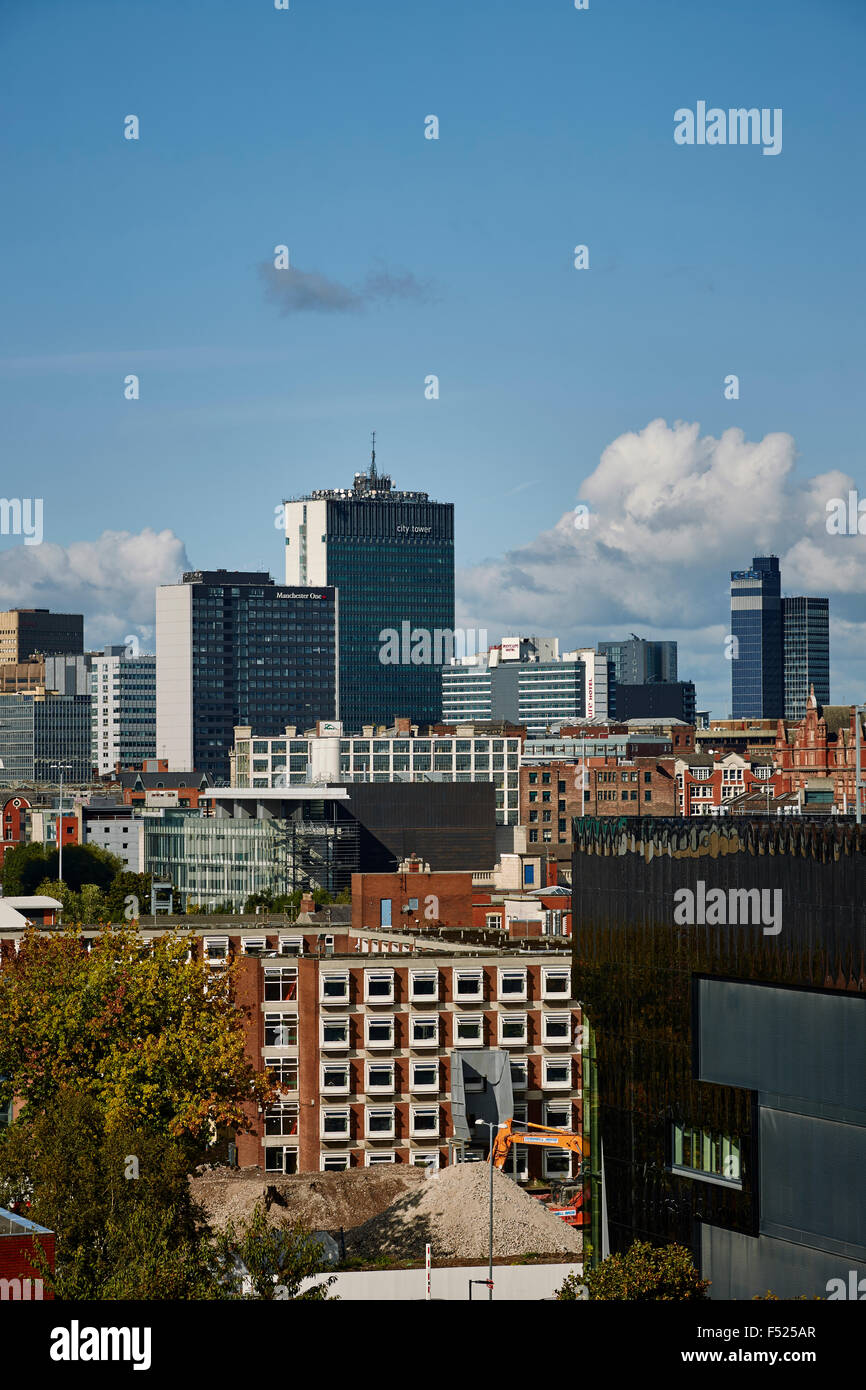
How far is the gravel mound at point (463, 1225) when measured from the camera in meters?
47.7

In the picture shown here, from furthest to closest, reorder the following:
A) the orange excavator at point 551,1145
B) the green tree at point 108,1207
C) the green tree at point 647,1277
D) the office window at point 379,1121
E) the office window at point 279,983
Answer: the office window at point 279,983
the office window at point 379,1121
the orange excavator at point 551,1145
the green tree at point 108,1207
the green tree at point 647,1277

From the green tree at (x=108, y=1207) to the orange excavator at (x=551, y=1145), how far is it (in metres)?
11.7

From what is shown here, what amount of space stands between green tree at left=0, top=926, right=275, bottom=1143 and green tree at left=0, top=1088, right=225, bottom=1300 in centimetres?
706

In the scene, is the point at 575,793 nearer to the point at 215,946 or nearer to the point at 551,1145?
the point at 215,946

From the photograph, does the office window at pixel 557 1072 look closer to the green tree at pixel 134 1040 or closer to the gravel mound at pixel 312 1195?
the gravel mound at pixel 312 1195

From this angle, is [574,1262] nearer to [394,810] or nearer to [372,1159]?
[372,1159]

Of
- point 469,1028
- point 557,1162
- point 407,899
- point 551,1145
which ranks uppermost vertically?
point 407,899

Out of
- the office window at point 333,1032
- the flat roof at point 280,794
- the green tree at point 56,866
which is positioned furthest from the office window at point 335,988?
the flat roof at point 280,794

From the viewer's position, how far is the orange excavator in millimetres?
53250

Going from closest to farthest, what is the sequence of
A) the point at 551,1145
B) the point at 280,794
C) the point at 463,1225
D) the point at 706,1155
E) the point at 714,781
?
the point at 706,1155 → the point at 463,1225 → the point at 551,1145 → the point at 280,794 → the point at 714,781

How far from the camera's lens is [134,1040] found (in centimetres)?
5556

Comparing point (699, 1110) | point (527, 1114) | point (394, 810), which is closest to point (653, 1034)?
point (699, 1110)

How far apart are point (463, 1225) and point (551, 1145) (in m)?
10.7

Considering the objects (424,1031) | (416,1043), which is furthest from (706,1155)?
(416,1043)
